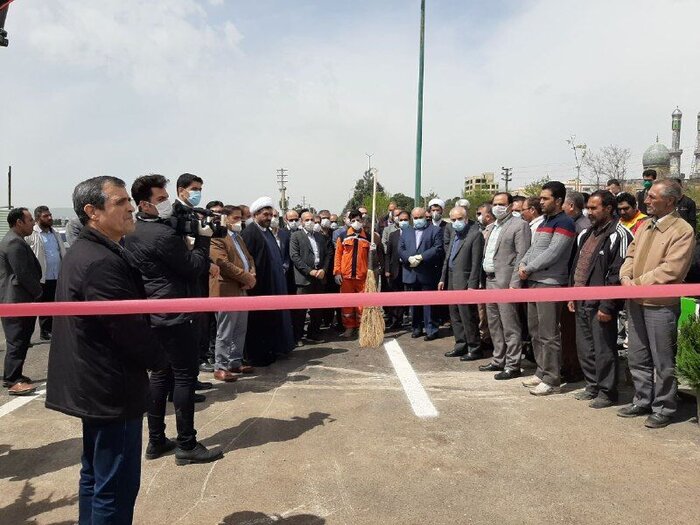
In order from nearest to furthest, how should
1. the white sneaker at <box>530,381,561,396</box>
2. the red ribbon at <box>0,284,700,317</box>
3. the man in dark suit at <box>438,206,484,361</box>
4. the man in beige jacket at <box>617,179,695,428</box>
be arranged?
1. the red ribbon at <box>0,284,700,317</box>
2. the man in beige jacket at <box>617,179,695,428</box>
3. the white sneaker at <box>530,381,561,396</box>
4. the man in dark suit at <box>438,206,484,361</box>

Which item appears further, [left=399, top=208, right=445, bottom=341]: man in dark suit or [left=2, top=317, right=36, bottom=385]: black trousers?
[left=399, top=208, right=445, bottom=341]: man in dark suit

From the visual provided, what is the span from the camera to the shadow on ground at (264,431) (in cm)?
416

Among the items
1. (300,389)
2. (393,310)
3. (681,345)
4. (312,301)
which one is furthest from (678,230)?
(393,310)

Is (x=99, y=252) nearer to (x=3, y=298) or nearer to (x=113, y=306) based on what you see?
(x=113, y=306)

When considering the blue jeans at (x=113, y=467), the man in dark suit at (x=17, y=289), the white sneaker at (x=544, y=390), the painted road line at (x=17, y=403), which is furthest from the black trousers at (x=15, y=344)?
the white sneaker at (x=544, y=390)

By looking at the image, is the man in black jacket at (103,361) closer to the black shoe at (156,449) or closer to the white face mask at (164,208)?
the white face mask at (164,208)

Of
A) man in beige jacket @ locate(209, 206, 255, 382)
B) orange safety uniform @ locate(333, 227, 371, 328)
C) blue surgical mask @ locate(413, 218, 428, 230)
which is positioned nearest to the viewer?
man in beige jacket @ locate(209, 206, 255, 382)

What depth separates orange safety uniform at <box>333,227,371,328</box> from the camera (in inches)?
336

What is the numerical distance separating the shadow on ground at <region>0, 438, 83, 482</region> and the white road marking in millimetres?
2835

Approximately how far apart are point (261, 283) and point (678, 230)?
4.53 metres

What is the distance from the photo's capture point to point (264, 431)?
4367mm

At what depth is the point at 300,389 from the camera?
18.2ft

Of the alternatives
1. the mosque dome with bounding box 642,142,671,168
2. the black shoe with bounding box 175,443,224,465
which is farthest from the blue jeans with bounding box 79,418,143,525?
the mosque dome with bounding box 642,142,671,168

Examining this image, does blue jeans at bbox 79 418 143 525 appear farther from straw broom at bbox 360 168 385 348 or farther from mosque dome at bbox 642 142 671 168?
mosque dome at bbox 642 142 671 168
